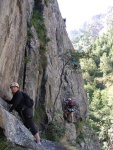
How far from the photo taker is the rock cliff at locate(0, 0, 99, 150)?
44.2ft

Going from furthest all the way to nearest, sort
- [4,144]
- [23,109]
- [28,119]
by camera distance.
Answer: [28,119], [23,109], [4,144]

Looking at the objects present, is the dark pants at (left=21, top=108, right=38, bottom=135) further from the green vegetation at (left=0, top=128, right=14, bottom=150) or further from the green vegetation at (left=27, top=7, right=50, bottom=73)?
the green vegetation at (left=27, top=7, right=50, bottom=73)

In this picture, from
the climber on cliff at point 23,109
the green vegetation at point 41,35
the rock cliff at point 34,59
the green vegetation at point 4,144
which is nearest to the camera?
the green vegetation at point 4,144

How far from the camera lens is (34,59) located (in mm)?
19469

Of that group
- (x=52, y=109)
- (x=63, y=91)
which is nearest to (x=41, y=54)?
(x=52, y=109)

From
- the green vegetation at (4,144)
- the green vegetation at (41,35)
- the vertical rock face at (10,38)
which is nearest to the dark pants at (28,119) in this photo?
the green vegetation at (4,144)

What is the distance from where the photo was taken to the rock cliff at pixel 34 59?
13.5 m

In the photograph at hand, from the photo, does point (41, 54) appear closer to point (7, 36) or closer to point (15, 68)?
point (15, 68)

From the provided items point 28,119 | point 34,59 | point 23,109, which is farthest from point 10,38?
point 34,59

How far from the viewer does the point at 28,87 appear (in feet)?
58.7

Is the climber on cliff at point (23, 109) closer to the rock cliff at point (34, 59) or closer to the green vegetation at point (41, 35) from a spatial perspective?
A: the rock cliff at point (34, 59)

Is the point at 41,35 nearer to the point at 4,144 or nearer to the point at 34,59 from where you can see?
the point at 34,59

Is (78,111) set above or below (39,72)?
below

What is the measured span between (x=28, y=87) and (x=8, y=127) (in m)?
7.90
